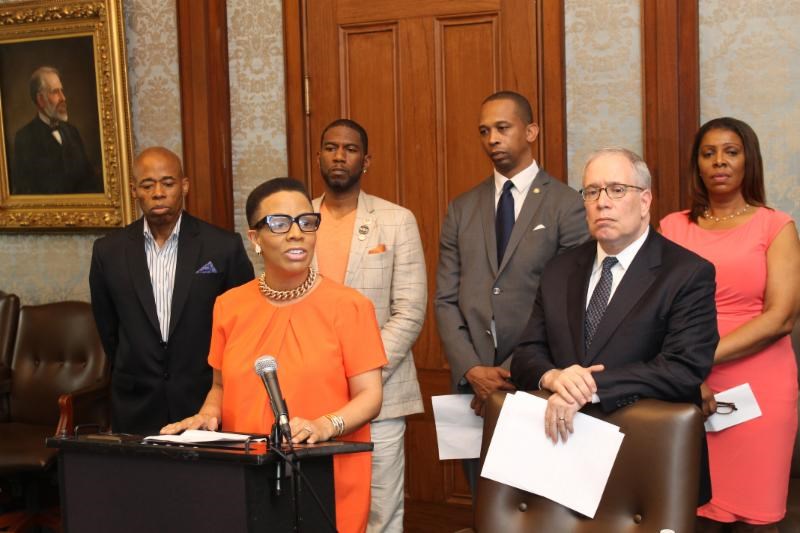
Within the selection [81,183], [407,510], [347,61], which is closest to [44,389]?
[81,183]

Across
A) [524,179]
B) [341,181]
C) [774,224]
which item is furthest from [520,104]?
[774,224]

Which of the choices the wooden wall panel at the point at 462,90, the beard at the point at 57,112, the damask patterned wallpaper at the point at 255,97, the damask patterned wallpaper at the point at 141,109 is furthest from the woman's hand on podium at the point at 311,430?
the beard at the point at 57,112

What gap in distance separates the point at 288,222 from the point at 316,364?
39cm

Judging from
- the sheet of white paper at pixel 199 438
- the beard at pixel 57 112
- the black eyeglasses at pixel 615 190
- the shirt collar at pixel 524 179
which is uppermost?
the beard at pixel 57 112

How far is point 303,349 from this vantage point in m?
2.74

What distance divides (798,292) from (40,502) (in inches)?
145

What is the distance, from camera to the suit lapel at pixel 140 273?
13.0ft

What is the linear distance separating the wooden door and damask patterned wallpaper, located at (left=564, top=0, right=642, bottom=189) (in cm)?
10

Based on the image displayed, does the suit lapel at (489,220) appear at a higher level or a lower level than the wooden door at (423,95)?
lower

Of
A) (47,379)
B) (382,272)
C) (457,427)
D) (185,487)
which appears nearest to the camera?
(185,487)

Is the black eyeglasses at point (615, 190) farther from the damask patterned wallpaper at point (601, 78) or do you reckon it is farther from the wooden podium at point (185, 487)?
the damask patterned wallpaper at point (601, 78)

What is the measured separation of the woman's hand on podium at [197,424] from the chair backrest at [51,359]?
2.46 m

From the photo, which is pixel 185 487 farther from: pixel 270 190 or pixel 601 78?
pixel 601 78

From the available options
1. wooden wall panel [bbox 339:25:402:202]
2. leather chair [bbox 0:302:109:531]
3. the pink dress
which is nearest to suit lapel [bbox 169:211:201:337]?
leather chair [bbox 0:302:109:531]
